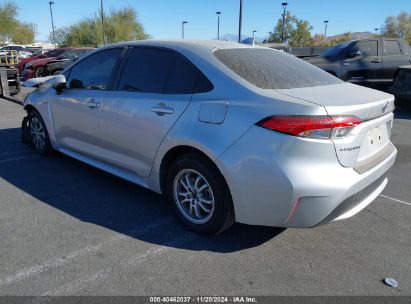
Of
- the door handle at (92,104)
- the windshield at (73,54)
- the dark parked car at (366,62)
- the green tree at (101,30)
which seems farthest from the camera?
the green tree at (101,30)

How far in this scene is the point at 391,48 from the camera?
11883mm

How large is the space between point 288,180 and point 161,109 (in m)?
1.34

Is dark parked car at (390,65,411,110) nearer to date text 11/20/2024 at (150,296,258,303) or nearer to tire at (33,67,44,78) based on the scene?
date text 11/20/2024 at (150,296,258,303)

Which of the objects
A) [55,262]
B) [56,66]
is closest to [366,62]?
[55,262]

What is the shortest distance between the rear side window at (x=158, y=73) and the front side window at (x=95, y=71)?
27 centimetres

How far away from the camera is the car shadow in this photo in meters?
3.32

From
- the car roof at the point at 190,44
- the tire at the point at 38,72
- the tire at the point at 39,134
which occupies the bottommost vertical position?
the tire at the point at 38,72

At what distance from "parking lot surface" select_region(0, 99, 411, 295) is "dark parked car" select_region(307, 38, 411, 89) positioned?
7712 mm

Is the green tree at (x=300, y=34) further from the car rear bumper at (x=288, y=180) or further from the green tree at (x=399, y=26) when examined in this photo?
the car rear bumper at (x=288, y=180)

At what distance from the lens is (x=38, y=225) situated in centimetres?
350

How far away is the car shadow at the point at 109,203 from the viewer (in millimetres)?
3324

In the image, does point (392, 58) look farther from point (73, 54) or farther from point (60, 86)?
point (73, 54)

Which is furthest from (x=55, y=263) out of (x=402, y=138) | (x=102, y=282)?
(x=402, y=138)

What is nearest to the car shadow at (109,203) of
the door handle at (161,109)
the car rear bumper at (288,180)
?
the car rear bumper at (288,180)
